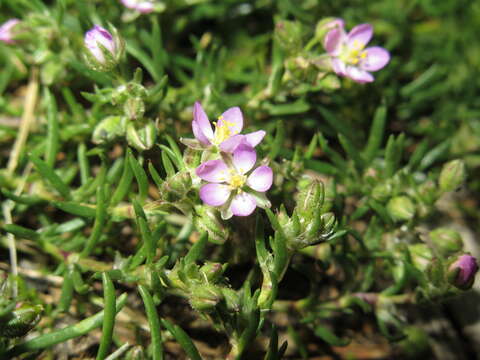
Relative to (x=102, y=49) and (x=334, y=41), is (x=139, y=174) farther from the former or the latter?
(x=334, y=41)

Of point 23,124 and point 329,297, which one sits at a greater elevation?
point 23,124

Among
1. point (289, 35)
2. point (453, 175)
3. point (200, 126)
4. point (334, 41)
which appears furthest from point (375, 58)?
point (200, 126)

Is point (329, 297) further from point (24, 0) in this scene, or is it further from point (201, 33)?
point (24, 0)

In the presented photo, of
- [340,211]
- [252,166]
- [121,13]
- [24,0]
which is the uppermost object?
[24,0]

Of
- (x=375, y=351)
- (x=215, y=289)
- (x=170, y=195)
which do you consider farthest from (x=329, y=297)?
(x=170, y=195)

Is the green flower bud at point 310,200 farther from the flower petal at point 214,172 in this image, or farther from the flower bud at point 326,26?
the flower bud at point 326,26

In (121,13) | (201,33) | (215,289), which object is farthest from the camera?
(201,33)

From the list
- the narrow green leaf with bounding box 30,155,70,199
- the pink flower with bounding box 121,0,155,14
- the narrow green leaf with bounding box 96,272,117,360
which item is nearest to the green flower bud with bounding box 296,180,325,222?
the narrow green leaf with bounding box 96,272,117,360
